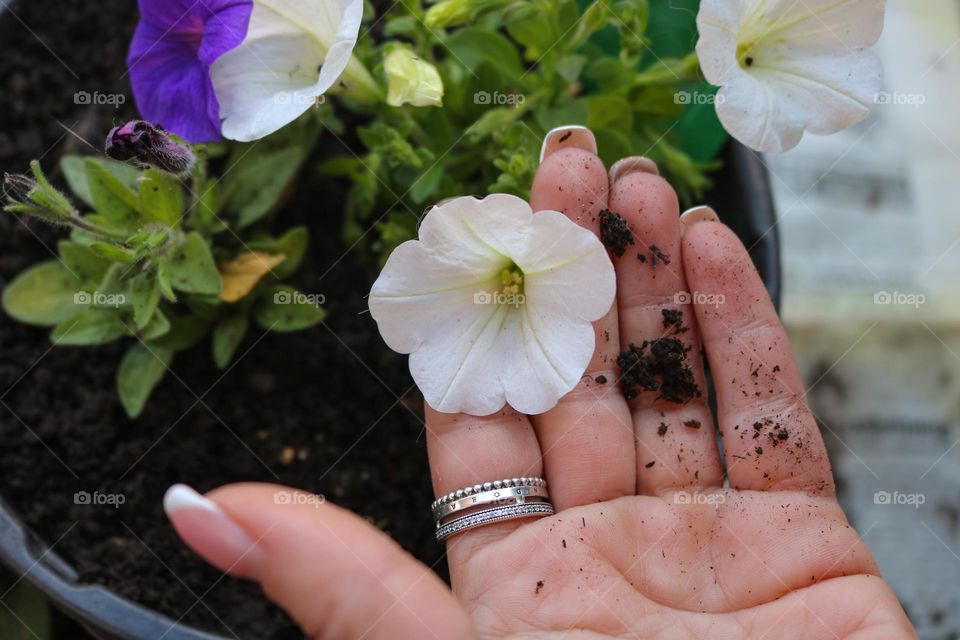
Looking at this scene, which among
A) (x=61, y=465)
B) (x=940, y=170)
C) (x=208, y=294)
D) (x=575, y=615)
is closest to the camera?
(x=575, y=615)

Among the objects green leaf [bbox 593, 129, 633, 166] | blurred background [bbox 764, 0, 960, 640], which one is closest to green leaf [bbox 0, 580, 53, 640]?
green leaf [bbox 593, 129, 633, 166]

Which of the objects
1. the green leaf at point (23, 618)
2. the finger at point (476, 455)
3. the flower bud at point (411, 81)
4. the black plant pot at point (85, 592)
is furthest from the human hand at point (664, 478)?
the green leaf at point (23, 618)

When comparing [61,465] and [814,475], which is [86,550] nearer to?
[61,465]

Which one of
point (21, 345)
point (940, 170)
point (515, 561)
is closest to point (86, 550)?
point (21, 345)

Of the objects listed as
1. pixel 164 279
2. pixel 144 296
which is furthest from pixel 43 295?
A: pixel 164 279

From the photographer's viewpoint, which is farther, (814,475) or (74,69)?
(74,69)

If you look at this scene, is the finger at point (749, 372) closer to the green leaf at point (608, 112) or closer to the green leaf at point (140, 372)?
the green leaf at point (608, 112)
